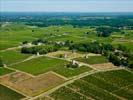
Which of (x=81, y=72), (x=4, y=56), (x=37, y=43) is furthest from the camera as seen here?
(x=37, y=43)

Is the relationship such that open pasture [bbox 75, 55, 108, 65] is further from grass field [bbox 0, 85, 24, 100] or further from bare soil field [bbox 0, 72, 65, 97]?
grass field [bbox 0, 85, 24, 100]

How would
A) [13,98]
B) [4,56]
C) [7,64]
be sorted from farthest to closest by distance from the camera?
1. [4,56]
2. [7,64]
3. [13,98]

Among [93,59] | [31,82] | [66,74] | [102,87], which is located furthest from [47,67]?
[102,87]

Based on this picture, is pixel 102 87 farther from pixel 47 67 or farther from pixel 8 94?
pixel 47 67

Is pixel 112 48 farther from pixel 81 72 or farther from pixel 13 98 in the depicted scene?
pixel 13 98

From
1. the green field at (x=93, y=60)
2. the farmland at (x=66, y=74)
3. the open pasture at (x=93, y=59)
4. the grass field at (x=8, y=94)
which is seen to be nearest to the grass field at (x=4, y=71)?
the farmland at (x=66, y=74)

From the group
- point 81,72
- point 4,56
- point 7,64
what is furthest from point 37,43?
point 81,72

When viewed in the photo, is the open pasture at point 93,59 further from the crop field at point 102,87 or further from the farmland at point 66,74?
the crop field at point 102,87
